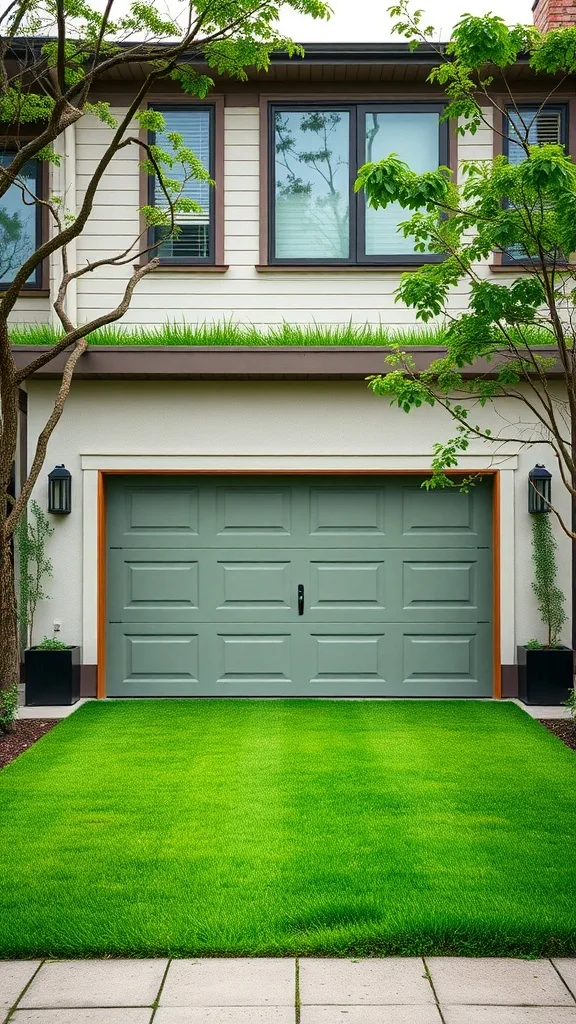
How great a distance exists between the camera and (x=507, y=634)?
31.3 ft

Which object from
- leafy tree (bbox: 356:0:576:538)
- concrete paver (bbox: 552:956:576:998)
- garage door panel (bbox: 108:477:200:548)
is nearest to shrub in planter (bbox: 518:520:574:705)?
leafy tree (bbox: 356:0:576:538)

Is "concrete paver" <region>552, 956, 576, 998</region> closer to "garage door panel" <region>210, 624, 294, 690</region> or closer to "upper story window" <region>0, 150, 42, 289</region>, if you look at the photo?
"garage door panel" <region>210, 624, 294, 690</region>

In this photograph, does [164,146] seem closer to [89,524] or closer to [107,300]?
[107,300]

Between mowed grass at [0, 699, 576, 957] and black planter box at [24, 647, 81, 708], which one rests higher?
black planter box at [24, 647, 81, 708]

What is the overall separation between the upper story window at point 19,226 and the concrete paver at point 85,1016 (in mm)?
8190

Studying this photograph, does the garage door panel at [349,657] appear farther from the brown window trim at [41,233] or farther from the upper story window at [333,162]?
the brown window trim at [41,233]

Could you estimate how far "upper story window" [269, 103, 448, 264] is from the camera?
394 inches

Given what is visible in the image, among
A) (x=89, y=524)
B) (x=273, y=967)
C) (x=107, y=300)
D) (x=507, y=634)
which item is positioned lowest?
(x=273, y=967)

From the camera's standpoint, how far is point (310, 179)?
1007 centimetres

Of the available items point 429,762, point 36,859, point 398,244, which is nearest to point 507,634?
point 429,762

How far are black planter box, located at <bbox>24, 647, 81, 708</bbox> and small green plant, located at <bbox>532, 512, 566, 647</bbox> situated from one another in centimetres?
474

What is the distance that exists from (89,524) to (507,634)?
4.46 metres

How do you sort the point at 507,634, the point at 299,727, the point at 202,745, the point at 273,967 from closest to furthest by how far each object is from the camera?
1. the point at 273,967
2. the point at 202,745
3. the point at 299,727
4. the point at 507,634

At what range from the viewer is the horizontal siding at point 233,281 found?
9.93 m
